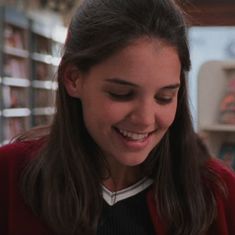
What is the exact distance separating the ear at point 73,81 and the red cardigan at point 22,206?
0.21m

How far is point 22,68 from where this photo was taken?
A: 6.81m

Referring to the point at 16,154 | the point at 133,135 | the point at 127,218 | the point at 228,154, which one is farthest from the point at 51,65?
the point at 133,135

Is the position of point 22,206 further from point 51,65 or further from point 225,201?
point 51,65

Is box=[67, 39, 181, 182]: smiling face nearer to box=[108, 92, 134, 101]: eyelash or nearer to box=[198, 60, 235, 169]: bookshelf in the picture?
box=[108, 92, 134, 101]: eyelash

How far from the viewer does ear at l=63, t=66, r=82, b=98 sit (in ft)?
3.83

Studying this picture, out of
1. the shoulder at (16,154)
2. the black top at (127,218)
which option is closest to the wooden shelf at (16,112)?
the shoulder at (16,154)

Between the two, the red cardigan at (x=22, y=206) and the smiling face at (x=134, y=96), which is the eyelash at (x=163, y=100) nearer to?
the smiling face at (x=134, y=96)

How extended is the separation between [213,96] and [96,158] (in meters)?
1.83

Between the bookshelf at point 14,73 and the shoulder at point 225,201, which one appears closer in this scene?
the shoulder at point 225,201

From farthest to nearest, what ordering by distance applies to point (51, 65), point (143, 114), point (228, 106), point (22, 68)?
point (22, 68) < point (228, 106) < point (51, 65) < point (143, 114)

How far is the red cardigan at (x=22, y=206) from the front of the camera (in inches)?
48.3

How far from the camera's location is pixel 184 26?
118cm

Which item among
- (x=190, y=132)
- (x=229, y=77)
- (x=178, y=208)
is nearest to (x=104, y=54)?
(x=190, y=132)

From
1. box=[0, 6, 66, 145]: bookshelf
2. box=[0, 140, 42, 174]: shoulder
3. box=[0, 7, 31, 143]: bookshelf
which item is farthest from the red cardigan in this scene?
box=[0, 7, 31, 143]: bookshelf
